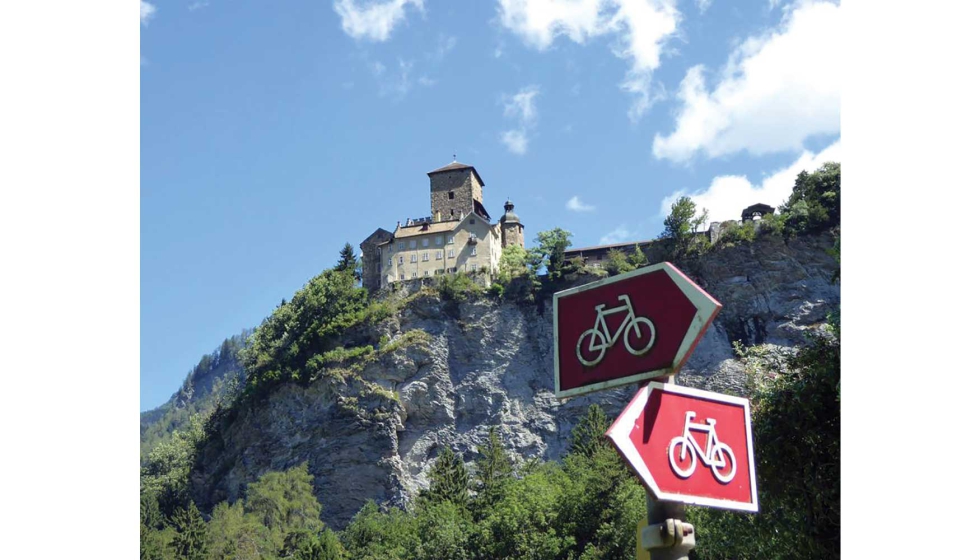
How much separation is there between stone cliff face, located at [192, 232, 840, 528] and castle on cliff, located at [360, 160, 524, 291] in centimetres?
673

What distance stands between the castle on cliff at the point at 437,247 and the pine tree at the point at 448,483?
25444 mm

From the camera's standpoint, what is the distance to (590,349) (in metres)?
5.62

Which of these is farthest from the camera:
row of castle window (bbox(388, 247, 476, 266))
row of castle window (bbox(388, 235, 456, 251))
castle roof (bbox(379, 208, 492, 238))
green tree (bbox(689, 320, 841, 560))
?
castle roof (bbox(379, 208, 492, 238))

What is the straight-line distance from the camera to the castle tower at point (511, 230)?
89.6m

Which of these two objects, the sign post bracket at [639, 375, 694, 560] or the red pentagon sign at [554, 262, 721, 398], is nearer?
the sign post bracket at [639, 375, 694, 560]

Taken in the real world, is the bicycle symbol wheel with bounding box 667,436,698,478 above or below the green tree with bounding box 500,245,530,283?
below

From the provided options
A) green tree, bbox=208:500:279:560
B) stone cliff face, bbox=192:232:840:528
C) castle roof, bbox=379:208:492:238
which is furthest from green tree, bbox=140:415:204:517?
castle roof, bbox=379:208:492:238

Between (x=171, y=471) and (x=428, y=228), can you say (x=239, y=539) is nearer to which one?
(x=171, y=471)

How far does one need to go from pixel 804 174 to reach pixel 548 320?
2230 cm

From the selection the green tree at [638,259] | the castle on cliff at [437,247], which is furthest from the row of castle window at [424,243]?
the green tree at [638,259]

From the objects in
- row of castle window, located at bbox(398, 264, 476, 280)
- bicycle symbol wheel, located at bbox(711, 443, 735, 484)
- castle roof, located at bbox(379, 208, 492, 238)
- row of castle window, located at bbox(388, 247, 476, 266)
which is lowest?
bicycle symbol wheel, located at bbox(711, 443, 735, 484)

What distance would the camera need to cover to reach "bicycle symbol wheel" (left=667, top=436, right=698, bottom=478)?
5.14 meters

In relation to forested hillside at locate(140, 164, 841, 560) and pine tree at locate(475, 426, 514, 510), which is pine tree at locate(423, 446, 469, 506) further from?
pine tree at locate(475, 426, 514, 510)

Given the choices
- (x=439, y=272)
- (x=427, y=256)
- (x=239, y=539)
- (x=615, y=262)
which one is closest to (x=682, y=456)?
(x=239, y=539)
